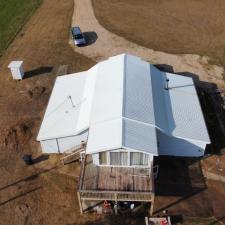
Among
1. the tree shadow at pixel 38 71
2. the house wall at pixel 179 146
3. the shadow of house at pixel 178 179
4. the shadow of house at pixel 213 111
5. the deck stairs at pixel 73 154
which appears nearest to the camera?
the shadow of house at pixel 178 179

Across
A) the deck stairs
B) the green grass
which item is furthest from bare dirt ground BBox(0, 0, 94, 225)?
the green grass

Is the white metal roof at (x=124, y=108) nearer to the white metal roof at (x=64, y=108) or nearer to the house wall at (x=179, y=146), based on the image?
the white metal roof at (x=64, y=108)

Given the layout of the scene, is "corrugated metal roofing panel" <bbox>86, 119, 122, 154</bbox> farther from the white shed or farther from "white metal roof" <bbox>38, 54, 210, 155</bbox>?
the white shed

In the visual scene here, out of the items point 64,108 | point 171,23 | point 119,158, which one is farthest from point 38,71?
point 171,23

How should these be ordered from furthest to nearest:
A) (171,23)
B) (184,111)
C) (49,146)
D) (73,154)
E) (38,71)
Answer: (171,23)
(38,71)
(184,111)
(49,146)
(73,154)

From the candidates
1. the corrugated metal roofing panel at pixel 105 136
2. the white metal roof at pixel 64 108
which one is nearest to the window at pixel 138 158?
the corrugated metal roofing panel at pixel 105 136

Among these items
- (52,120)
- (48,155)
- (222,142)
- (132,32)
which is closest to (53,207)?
(48,155)

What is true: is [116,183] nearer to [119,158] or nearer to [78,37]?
[119,158]
